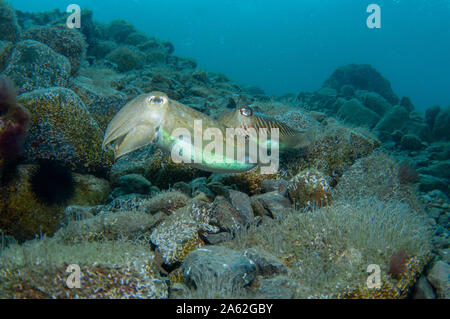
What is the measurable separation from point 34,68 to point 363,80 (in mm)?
35824

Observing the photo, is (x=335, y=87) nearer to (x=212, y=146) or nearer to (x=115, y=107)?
(x=115, y=107)

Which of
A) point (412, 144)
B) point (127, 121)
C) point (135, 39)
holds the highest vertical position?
point (135, 39)

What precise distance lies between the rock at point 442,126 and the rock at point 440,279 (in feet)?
52.3

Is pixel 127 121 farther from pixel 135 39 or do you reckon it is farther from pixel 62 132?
pixel 135 39

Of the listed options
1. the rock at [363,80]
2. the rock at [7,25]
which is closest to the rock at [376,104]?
the rock at [363,80]

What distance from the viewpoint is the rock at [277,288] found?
9.48 feet

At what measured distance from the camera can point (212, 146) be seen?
3318 mm

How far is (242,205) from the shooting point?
4.54 metres

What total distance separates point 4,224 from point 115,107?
15.5ft

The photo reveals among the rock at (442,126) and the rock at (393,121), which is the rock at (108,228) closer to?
the rock at (393,121)

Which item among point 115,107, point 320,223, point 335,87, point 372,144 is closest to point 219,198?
point 320,223

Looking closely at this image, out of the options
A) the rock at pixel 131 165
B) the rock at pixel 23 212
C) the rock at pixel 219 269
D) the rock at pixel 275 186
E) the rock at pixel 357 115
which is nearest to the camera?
the rock at pixel 219 269

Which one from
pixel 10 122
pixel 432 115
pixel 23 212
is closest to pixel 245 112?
pixel 10 122

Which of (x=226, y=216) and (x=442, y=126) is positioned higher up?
(x=442, y=126)
